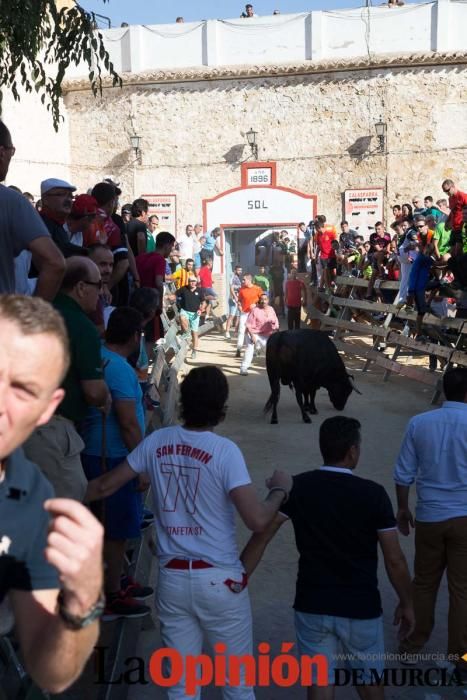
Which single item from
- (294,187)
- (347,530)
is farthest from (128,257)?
(294,187)

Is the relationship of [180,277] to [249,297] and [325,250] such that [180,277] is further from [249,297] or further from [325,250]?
[325,250]

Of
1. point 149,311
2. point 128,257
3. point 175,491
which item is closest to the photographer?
point 175,491

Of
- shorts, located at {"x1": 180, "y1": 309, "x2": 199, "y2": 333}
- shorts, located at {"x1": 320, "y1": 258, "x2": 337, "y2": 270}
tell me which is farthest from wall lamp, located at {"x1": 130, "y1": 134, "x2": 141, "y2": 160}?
shorts, located at {"x1": 180, "y1": 309, "x2": 199, "y2": 333}

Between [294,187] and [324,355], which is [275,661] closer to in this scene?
[324,355]

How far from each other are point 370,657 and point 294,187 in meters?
21.3

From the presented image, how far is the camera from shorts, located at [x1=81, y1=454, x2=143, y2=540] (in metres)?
4.27

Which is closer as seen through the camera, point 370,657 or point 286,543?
point 370,657

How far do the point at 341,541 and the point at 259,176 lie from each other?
21261 mm

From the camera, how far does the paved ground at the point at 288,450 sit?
4.57 m

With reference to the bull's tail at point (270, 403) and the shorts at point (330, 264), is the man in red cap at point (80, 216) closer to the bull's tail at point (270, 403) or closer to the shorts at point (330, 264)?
the bull's tail at point (270, 403)

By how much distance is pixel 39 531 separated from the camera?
1.66 meters

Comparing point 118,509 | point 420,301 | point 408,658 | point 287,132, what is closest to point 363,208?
point 287,132

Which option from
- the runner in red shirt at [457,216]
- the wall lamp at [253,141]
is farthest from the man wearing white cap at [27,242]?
the wall lamp at [253,141]

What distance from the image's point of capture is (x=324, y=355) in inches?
443
